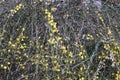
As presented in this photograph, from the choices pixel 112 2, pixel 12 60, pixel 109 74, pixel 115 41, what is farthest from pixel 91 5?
pixel 12 60

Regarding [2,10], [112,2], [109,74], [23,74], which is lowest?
[109,74]

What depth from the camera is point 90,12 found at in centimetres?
287

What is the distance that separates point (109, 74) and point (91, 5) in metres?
0.70

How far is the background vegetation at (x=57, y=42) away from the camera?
246 cm

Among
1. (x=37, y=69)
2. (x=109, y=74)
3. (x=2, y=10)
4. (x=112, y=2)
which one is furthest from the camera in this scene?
(x=112, y=2)

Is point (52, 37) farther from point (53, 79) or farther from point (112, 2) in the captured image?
point (112, 2)

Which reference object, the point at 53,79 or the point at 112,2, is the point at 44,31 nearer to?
the point at 53,79

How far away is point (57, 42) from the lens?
251 centimetres

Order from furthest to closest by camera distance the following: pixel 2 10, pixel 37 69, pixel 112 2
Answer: pixel 112 2
pixel 2 10
pixel 37 69

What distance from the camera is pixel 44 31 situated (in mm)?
2668

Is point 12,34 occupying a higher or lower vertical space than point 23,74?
higher

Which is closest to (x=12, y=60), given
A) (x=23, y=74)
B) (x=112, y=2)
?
(x=23, y=74)

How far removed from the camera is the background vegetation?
246 cm

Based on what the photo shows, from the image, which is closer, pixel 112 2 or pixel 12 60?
pixel 12 60
